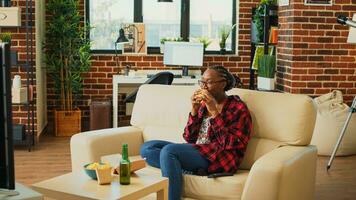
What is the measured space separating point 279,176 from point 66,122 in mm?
4225

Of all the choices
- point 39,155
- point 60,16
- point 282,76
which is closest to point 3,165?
point 39,155

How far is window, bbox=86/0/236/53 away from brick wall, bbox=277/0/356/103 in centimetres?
171

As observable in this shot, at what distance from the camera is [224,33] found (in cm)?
Result: 740

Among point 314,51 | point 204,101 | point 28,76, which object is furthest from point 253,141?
point 28,76

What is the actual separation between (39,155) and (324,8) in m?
3.36

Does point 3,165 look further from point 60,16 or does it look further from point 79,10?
point 79,10

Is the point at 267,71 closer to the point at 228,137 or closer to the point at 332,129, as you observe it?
the point at 332,129

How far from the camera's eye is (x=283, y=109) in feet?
11.4

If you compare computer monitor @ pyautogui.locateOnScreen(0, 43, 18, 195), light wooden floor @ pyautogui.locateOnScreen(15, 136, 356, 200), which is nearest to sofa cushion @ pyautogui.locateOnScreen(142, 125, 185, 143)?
light wooden floor @ pyautogui.locateOnScreen(15, 136, 356, 200)

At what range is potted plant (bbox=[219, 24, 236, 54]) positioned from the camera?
741 centimetres

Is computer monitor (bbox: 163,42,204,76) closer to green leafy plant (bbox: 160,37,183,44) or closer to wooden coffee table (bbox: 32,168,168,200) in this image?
green leafy plant (bbox: 160,37,183,44)

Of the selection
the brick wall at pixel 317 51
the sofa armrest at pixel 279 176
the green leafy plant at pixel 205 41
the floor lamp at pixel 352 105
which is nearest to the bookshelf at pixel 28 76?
the green leafy plant at pixel 205 41

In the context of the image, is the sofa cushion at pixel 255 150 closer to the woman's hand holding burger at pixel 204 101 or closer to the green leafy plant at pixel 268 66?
the woman's hand holding burger at pixel 204 101

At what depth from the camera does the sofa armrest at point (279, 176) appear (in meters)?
2.97
